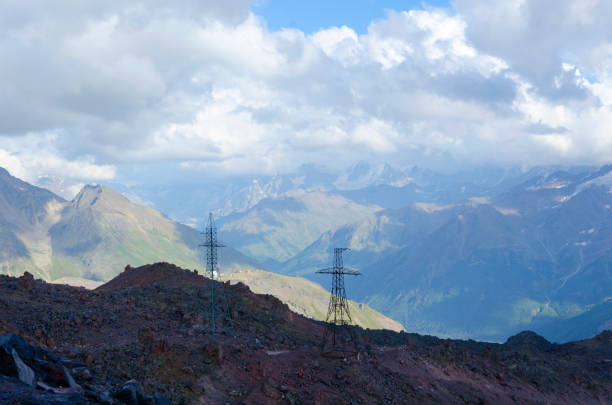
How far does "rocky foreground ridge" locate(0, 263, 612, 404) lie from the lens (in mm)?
28281

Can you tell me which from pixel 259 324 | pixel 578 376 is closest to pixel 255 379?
pixel 259 324

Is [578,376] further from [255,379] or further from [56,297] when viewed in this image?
[56,297]

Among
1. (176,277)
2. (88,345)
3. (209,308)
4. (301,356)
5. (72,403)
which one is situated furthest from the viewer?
(176,277)

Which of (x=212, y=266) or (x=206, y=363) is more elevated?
(x=212, y=266)

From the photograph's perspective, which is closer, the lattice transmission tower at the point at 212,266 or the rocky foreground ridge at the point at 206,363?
the rocky foreground ridge at the point at 206,363

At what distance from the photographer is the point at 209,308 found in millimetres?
73750

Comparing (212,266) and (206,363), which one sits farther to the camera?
(212,266)

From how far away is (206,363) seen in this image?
43.3 meters

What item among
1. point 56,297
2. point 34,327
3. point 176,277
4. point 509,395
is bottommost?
point 509,395

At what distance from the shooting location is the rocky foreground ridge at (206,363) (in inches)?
1113

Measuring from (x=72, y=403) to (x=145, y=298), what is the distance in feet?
180

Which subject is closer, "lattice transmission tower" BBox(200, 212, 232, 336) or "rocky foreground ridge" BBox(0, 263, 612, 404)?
"rocky foreground ridge" BBox(0, 263, 612, 404)

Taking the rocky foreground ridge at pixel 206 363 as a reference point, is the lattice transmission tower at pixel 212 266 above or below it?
above

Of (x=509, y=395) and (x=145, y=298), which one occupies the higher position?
(x=145, y=298)
